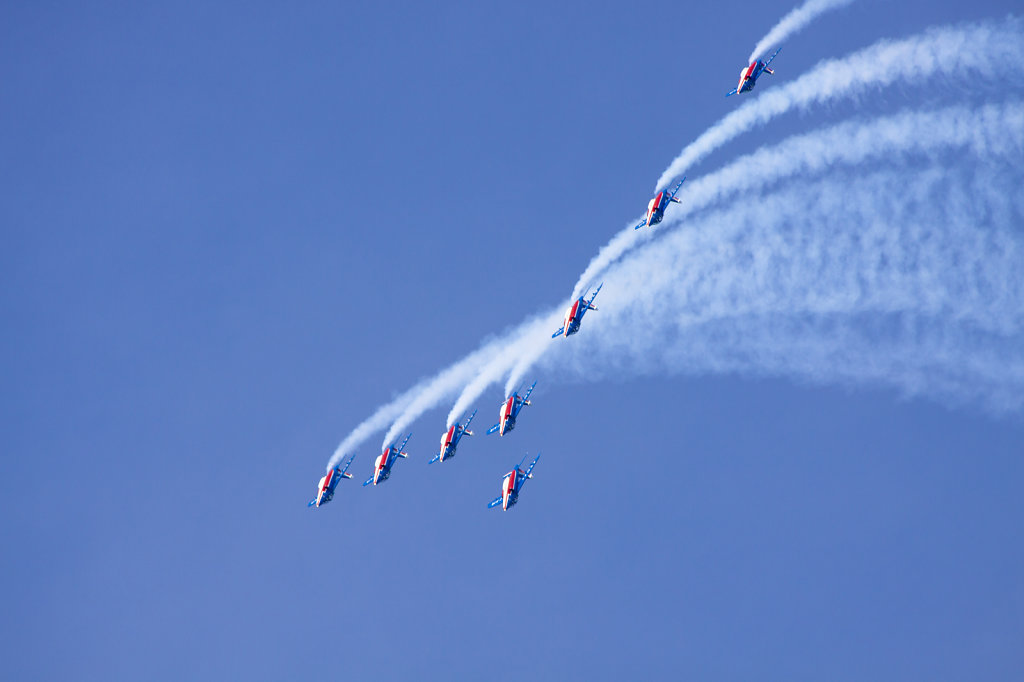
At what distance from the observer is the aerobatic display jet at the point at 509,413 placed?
257 feet

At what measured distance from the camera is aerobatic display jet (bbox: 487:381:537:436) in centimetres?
7819

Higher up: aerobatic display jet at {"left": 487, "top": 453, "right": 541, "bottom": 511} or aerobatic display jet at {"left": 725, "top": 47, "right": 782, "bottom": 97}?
aerobatic display jet at {"left": 725, "top": 47, "right": 782, "bottom": 97}

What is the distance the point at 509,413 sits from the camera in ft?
257

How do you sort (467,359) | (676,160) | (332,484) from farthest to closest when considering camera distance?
1. (332,484)
2. (467,359)
3. (676,160)

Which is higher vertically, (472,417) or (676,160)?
(676,160)

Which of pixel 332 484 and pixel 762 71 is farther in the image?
pixel 332 484

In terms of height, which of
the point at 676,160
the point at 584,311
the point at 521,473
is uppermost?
the point at 676,160

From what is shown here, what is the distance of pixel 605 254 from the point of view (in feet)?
243

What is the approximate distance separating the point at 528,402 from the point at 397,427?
8048mm

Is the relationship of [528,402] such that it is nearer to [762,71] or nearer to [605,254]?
[605,254]

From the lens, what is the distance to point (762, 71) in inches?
3007

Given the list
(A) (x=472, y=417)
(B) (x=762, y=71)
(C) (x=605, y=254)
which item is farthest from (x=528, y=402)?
→ (B) (x=762, y=71)

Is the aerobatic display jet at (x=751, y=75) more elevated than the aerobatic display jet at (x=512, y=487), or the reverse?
the aerobatic display jet at (x=751, y=75)

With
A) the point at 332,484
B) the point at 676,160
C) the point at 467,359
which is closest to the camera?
the point at 676,160
